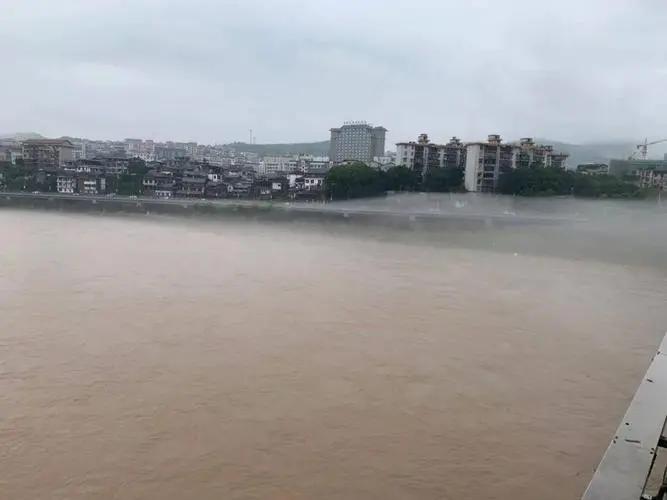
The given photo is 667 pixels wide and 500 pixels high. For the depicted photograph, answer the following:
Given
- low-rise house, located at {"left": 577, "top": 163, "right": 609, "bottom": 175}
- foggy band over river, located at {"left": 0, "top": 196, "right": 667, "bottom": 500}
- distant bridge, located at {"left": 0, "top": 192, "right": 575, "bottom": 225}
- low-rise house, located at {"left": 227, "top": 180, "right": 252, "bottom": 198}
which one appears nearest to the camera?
foggy band over river, located at {"left": 0, "top": 196, "right": 667, "bottom": 500}

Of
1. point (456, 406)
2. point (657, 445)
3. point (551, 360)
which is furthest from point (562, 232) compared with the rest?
point (657, 445)

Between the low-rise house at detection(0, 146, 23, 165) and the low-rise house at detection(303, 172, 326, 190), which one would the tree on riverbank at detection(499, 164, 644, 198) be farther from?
the low-rise house at detection(0, 146, 23, 165)

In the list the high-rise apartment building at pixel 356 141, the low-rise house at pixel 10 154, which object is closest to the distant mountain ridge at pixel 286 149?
the high-rise apartment building at pixel 356 141

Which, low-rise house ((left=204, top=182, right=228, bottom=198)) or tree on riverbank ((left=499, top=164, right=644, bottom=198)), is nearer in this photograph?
tree on riverbank ((left=499, top=164, right=644, bottom=198))

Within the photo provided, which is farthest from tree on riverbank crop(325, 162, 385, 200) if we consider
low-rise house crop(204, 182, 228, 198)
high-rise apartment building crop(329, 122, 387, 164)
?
high-rise apartment building crop(329, 122, 387, 164)

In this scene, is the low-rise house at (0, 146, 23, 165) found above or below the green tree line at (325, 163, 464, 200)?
above

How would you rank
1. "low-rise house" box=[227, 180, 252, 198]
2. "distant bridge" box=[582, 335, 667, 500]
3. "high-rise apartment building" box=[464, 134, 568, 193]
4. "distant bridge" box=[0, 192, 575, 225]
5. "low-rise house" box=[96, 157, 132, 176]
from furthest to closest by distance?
"low-rise house" box=[96, 157, 132, 176] < "low-rise house" box=[227, 180, 252, 198] < "high-rise apartment building" box=[464, 134, 568, 193] < "distant bridge" box=[0, 192, 575, 225] < "distant bridge" box=[582, 335, 667, 500]

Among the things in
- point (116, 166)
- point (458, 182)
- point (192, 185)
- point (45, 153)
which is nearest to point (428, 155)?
point (458, 182)
